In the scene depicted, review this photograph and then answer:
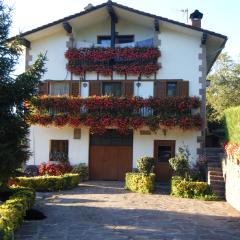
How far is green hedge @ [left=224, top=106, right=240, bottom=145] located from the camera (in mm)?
17788

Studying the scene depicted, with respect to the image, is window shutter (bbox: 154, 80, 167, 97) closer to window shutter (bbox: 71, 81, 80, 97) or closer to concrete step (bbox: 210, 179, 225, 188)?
window shutter (bbox: 71, 81, 80, 97)

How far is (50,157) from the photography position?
23.9 meters

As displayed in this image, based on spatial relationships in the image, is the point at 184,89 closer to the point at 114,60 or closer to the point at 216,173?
the point at 114,60

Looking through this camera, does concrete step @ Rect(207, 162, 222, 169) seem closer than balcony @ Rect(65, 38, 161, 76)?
Yes

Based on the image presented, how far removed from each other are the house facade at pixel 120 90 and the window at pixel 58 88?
5 centimetres

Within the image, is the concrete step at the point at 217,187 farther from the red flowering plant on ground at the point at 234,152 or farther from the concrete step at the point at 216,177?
the red flowering plant on ground at the point at 234,152

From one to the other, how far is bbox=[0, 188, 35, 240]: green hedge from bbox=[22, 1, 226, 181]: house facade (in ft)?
28.7

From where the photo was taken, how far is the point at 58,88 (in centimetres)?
2414

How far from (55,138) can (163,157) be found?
219 inches

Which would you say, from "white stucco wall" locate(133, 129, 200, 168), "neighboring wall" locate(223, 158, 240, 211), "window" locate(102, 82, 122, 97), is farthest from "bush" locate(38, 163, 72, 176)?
"neighboring wall" locate(223, 158, 240, 211)

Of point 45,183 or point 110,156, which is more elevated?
point 110,156

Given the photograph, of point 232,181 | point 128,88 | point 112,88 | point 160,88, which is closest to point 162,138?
point 160,88

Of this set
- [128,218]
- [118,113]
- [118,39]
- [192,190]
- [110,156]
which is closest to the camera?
[128,218]

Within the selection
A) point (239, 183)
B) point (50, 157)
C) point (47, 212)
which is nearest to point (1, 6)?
point (47, 212)
